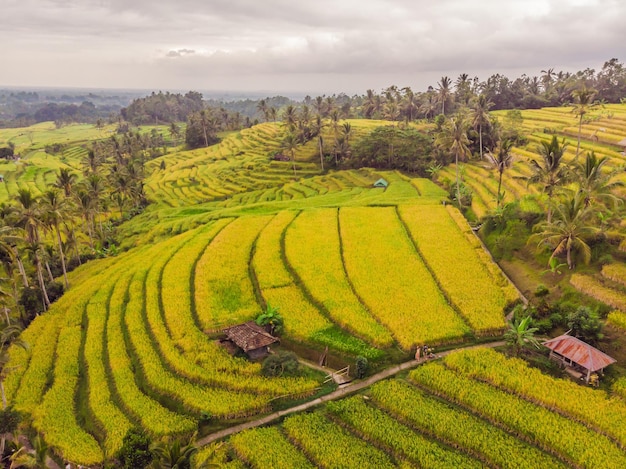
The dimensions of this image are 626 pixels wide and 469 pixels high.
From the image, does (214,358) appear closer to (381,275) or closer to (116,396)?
(116,396)

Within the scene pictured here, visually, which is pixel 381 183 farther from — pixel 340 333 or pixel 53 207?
pixel 53 207

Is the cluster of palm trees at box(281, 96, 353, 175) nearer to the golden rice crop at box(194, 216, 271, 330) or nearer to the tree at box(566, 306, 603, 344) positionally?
the golden rice crop at box(194, 216, 271, 330)

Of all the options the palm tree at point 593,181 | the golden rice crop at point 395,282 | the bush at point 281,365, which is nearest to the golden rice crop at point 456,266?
the golden rice crop at point 395,282

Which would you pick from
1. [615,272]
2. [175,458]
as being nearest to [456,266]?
[615,272]

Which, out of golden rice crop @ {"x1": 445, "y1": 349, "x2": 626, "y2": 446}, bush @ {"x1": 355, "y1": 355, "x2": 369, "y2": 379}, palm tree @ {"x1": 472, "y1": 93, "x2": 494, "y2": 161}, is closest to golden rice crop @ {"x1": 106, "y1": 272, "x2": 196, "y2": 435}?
bush @ {"x1": 355, "y1": 355, "x2": 369, "y2": 379}

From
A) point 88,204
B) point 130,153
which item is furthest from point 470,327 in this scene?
point 130,153

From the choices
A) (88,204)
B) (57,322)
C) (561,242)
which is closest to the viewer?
(561,242)
